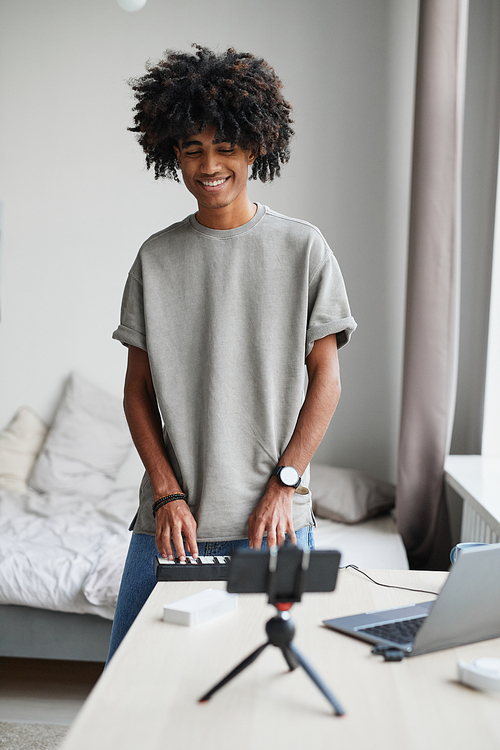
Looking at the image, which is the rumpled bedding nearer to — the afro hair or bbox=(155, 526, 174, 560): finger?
bbox=(155, 526, 174, 560): finger

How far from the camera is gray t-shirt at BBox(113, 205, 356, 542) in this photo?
1253 millimetres

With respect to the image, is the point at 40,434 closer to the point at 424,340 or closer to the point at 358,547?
the point at 358,547

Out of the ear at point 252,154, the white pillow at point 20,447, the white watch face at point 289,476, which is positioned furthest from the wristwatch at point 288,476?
the white pillow at point 20,447

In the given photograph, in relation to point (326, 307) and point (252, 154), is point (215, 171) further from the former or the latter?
point (326, 307)

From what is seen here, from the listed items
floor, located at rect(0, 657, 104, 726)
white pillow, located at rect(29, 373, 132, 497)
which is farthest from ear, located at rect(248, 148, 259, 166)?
white pillow, located at rect(29, 373, 132, 497)

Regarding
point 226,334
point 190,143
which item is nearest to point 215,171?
point 190,143

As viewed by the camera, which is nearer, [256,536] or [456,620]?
[456,620]

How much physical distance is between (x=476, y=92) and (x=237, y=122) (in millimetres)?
2146

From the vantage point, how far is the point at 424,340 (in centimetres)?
257

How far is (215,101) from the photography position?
1.19 metres

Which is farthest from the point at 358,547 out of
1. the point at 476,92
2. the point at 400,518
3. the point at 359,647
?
the point at 476,92

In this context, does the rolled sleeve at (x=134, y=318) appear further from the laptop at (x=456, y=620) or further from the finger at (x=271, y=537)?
the laptop at (x=456, y=620)

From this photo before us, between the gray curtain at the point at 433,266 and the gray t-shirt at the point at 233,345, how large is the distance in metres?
1.34

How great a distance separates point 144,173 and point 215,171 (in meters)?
2.25
